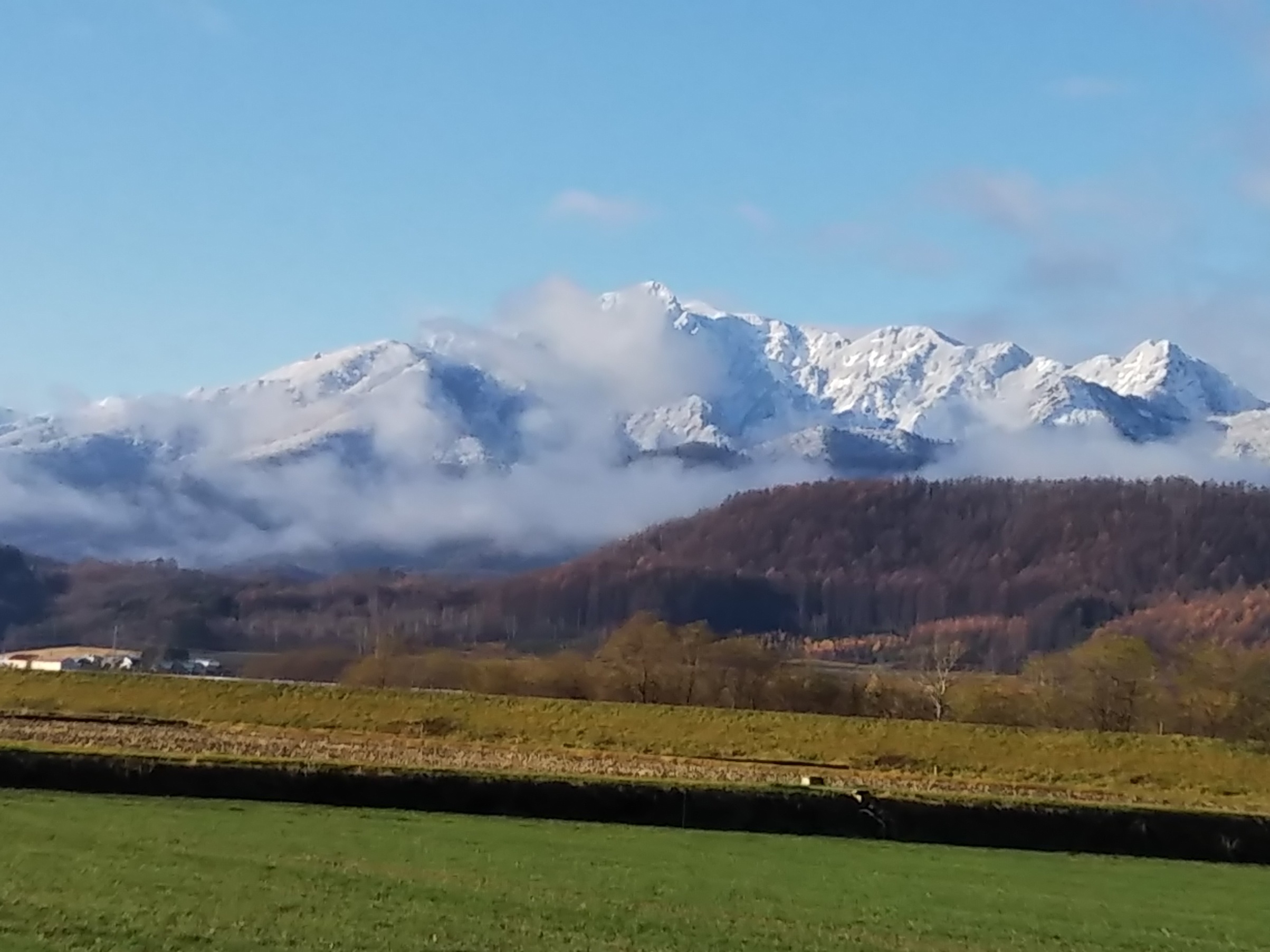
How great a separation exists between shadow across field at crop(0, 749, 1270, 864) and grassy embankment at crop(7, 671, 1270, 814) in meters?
7.96

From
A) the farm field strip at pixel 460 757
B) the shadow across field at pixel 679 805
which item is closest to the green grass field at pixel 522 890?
the shadow across field at pixel 679 805

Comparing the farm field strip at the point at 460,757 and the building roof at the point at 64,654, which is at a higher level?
the building roof at the point at 64,654

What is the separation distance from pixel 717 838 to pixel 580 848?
5.63m

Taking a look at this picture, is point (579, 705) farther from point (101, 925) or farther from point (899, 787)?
point (101, 925)

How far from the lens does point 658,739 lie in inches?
2195

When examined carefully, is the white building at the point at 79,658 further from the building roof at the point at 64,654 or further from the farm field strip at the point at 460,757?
the farm field strip at the point at 460,757

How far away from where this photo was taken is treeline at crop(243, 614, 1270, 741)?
72.3 meters

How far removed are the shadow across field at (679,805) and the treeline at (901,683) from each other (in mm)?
27625

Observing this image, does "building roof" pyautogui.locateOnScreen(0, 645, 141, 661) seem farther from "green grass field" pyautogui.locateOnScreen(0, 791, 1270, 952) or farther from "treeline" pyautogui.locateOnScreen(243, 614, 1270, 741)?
"green grass field" pyautogui.locateOnScreen(0, 791, 1270, 952)

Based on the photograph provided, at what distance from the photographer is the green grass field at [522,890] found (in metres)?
17.3

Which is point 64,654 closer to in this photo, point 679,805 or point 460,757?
point 460,757

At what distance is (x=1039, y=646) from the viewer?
182 meters

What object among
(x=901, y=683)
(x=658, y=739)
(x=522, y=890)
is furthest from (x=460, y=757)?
(x=901, y=683)

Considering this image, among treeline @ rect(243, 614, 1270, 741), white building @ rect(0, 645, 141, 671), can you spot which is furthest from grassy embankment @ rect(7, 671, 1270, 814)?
white building @ rect(0, 645, 141, 671)
